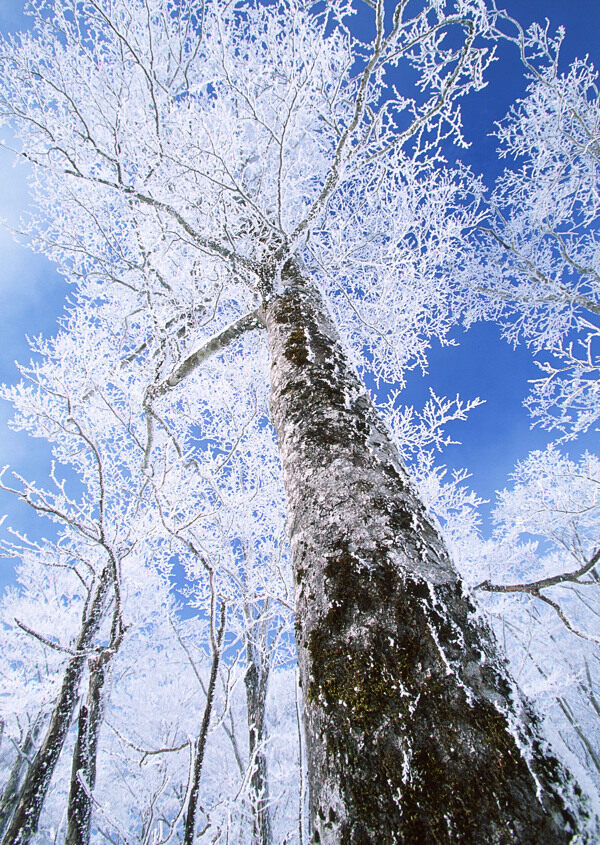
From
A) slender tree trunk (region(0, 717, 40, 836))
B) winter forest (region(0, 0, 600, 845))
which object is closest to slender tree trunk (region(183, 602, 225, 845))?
winter forest (region(0, 0, 600, 845))

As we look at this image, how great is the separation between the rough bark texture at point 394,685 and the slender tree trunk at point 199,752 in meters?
0.90

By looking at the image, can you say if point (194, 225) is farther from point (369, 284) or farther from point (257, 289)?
point (369, 284)

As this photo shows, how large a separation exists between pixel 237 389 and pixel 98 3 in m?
4.12

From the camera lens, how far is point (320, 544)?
105cm

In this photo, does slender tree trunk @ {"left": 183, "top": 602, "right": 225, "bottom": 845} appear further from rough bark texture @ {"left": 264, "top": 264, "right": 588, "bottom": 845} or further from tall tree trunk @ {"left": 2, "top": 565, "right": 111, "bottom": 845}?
tall tree trunk @ {"left": 2, "top": 565, "right": 111, "bottom": 845}

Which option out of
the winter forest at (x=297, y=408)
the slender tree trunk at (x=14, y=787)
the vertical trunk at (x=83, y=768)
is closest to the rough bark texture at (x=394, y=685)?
the winter forest at (x=297, y=408)

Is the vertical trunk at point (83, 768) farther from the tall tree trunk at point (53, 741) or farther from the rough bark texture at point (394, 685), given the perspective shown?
the rough bark texture at point (394, 685)

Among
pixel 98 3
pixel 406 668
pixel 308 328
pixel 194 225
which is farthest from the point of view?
pixel 194 225

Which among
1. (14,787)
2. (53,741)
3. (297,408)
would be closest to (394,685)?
(297,408)

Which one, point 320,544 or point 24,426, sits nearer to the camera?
point 320,544

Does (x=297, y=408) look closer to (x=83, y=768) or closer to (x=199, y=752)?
(x=199, y=752)

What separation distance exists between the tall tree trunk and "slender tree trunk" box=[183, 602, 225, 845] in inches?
99.5

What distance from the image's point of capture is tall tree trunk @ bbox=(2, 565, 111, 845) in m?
3.71

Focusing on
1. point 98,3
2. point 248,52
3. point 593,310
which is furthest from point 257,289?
point 593,310
